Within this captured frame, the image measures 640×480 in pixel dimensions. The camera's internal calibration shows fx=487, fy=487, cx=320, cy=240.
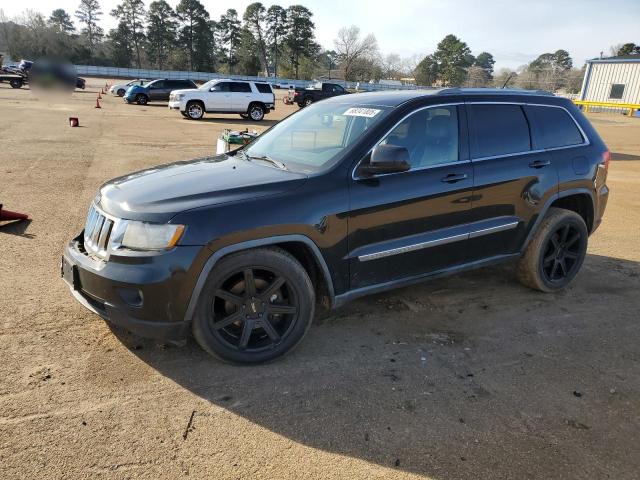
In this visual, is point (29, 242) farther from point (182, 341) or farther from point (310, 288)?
point (310, 288)

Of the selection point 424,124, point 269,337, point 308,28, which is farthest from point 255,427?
point 308,28

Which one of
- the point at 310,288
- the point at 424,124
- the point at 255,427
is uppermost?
the point at 424,124

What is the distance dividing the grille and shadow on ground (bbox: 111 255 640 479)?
0.75 m

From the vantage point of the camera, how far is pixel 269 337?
3.29m

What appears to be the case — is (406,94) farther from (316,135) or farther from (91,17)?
(91,17)

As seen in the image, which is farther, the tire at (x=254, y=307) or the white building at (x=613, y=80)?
the white building at (x=613, y=80)

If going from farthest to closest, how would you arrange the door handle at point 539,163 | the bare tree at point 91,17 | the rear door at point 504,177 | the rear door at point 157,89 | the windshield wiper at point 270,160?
the rear door at point 157,89 → the bare tree at point 91,17 → the door handle at point 539,163 → the rear door at point 504,177 → the windshield wiper at point 270,160

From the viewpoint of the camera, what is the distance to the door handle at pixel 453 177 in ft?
12.4

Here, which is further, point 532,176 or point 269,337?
point 532,176

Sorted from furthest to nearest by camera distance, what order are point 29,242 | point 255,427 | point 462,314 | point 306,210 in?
point 29,242, point 462,314, point 306,210, point 255,427

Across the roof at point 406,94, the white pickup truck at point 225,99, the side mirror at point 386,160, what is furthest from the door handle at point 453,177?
the white pickup truck at point 225,99

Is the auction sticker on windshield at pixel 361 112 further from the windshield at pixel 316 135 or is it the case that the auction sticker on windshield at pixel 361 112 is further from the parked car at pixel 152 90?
the parked car at pixel 152 90

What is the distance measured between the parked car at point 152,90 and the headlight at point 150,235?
28717 millimetres

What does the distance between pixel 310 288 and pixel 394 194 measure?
0.92m
